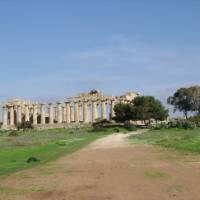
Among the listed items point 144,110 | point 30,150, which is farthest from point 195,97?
point 30,150

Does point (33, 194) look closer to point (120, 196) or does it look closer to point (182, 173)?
point (120, 196)

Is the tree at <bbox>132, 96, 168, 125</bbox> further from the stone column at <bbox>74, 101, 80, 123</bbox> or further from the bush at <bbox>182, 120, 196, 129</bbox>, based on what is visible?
the stone column at <bbox>74, 101, 80, 123</bbox>

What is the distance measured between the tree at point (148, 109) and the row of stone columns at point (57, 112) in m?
30.4

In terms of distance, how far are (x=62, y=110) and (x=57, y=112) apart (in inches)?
106

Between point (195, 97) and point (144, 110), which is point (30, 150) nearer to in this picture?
point (144, 110)

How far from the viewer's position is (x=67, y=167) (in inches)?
1097

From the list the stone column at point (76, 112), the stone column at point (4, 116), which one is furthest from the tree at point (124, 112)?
the stone column at point (4, 116)

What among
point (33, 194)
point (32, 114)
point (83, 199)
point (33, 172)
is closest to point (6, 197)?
point (33, 194)

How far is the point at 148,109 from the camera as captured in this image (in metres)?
122

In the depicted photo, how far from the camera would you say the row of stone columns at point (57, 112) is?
156125 mm

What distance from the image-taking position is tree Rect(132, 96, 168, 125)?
12075 cm

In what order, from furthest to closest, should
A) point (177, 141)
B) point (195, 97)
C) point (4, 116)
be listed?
point (4, 116) < point (195, 97) < point (177, 141)

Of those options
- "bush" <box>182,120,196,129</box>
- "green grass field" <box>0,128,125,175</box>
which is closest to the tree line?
"bush" <box>182,120,196,129</box>

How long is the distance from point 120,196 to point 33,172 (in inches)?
393
